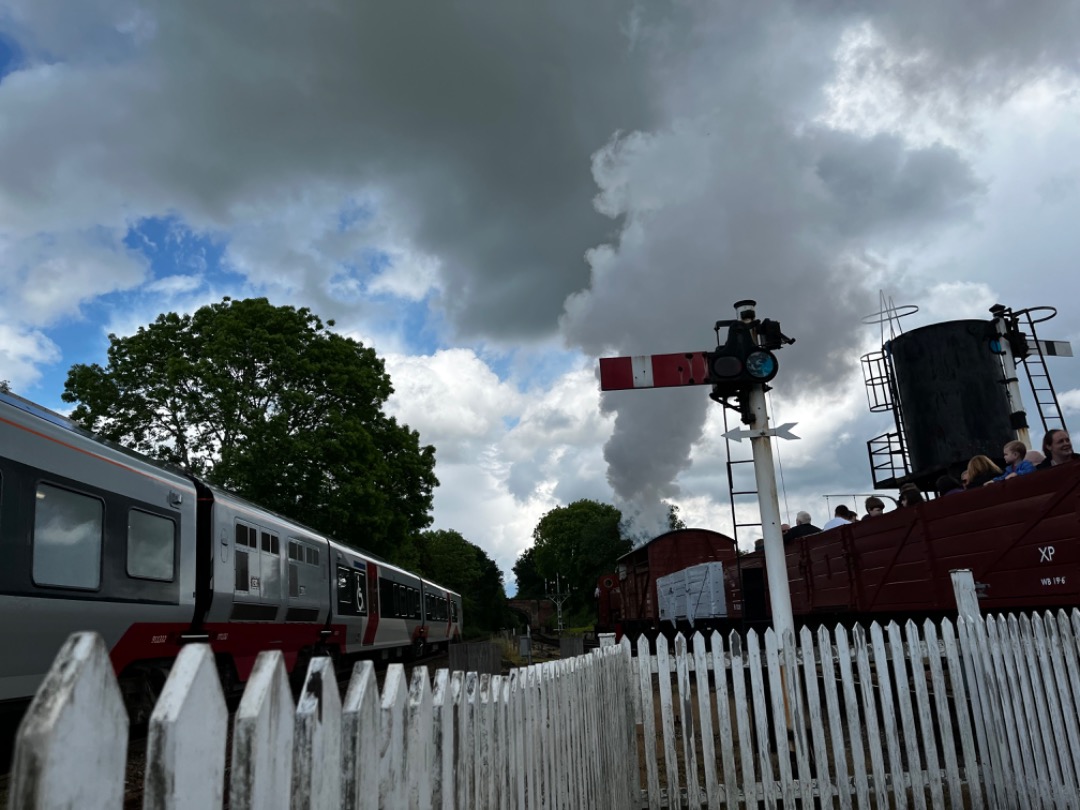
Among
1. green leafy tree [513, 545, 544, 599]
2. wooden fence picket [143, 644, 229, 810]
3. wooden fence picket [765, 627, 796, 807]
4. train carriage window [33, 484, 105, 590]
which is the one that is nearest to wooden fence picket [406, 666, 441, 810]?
wooden fence picket [143, 644, 229, 810]

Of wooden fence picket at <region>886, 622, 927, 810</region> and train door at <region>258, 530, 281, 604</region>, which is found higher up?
train door at <region>258, 530, 281, 604</region>

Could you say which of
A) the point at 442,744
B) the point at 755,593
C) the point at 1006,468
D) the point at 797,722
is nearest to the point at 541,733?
the point at 442,744

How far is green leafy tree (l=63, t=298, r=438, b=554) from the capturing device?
22.1m

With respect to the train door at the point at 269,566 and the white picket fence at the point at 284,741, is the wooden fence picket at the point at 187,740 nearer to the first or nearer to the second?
the white picket fence at the point at 284,741

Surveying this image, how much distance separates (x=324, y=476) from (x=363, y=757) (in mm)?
22152

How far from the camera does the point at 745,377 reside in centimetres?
721

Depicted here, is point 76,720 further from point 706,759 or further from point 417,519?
point 417,519

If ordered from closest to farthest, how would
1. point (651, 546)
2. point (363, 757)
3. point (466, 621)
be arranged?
point (363, 757)
point (651, 546)
point (466, 621)

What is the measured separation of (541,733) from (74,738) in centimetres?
254

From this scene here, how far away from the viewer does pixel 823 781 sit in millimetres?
5727

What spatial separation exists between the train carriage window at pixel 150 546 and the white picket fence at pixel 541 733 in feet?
17.4

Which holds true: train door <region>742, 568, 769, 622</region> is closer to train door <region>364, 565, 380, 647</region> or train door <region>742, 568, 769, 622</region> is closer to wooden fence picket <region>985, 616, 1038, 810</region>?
wooden fence picket <region>985, 616, 1038, 810</region>

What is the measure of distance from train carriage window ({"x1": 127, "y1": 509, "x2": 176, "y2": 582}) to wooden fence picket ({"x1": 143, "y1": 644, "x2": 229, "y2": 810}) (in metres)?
7.59

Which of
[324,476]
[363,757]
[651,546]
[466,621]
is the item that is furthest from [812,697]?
[466,621]
